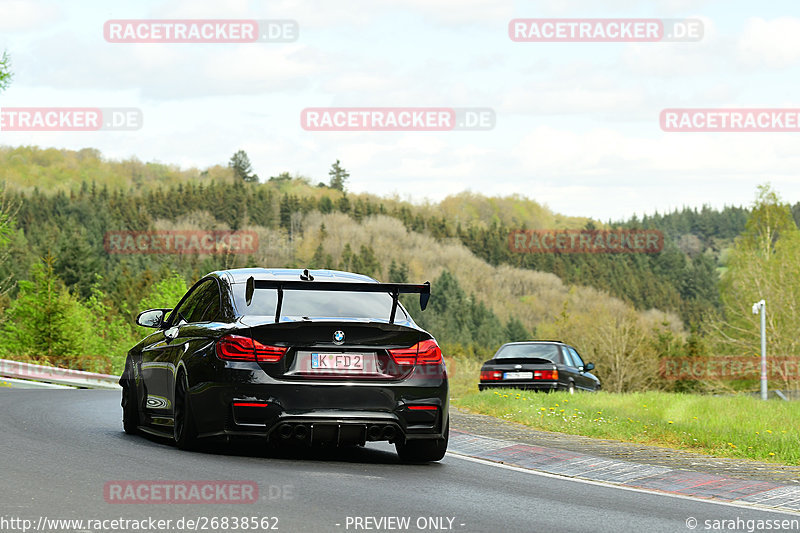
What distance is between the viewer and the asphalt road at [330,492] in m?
6.48

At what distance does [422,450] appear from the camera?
941 centimetres

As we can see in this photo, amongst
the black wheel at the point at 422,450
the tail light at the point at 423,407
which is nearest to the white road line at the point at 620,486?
the black wheel at the point at 422,450

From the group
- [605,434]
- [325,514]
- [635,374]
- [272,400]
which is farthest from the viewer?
[635,374]

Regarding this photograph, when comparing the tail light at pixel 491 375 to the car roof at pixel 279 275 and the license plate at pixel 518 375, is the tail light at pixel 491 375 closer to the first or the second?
the license plate at pixel 518 375

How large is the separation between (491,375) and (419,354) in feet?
45.4

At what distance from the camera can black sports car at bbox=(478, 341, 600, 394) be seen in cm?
2208

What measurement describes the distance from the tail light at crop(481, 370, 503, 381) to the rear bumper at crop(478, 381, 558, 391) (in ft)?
0.29

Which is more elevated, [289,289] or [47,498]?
[289,289]

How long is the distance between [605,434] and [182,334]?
5.05 m

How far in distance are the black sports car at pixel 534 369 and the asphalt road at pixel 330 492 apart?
39.2 ft

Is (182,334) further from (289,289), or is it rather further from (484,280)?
(484,280)

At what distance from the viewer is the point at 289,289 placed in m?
9.30

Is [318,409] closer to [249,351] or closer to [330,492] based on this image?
[249,351]

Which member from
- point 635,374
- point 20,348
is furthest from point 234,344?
point 20,348
